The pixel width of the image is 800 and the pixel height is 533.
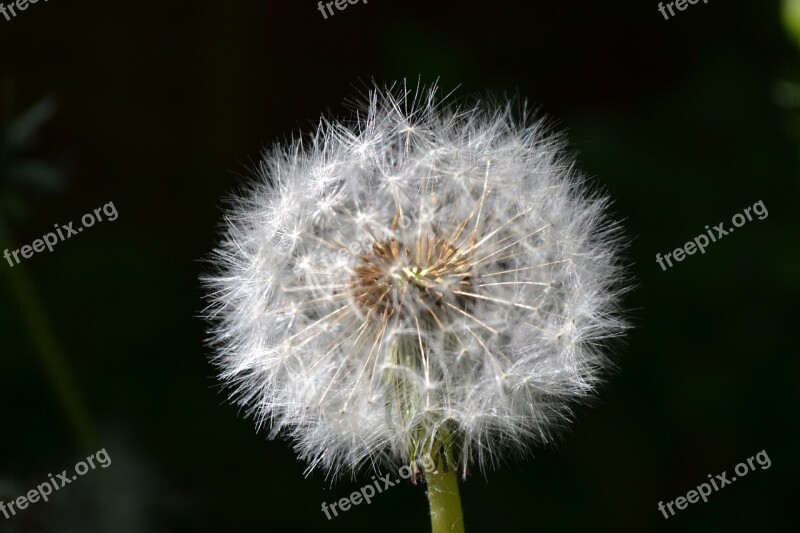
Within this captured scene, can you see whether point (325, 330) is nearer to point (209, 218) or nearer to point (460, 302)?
point (460, 302)

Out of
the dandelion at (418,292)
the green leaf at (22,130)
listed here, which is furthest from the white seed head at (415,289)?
the green leaf at (22,130)

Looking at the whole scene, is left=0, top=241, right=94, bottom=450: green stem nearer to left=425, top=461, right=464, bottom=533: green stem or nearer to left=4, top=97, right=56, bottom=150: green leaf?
left=4, top=97, right=56, bottom=150: green leaf

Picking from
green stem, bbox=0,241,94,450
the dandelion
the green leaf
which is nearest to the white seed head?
the dandelion

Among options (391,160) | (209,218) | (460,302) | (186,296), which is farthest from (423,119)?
(209,218)

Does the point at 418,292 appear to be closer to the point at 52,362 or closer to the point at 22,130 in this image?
the point at 22,130

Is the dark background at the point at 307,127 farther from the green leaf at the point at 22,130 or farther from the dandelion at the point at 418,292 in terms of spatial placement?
the dandelion at the point at 418,292

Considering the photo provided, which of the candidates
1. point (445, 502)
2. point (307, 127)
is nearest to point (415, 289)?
point (445, 502)

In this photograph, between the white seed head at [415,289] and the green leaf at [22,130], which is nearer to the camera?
A: the white seed head at [415,289]
